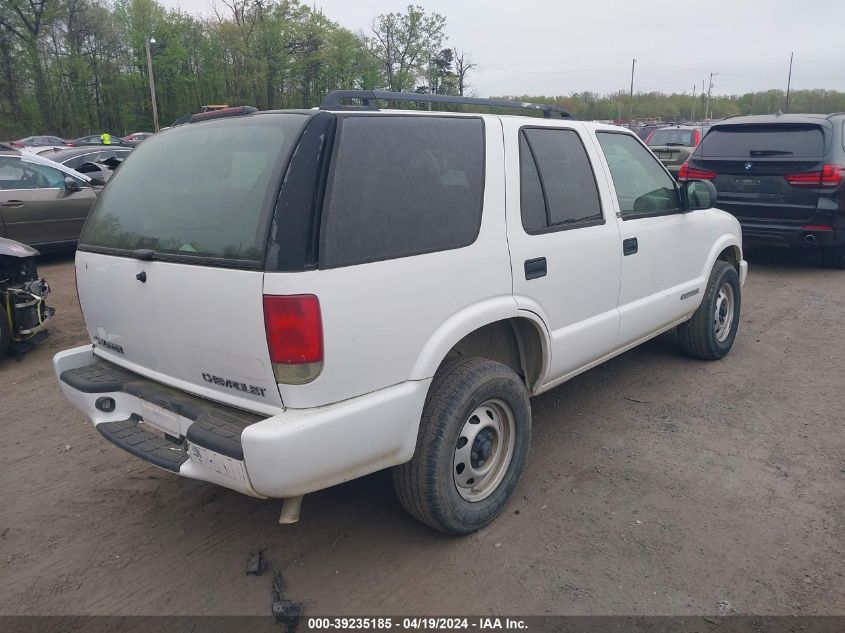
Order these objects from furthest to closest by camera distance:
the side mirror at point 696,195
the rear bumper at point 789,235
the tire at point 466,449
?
1. the rear bumper at point 789,235
2. the side mirror at point 696,195
3. the tire at point 466,449

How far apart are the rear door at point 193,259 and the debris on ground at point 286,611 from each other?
2.69 feet

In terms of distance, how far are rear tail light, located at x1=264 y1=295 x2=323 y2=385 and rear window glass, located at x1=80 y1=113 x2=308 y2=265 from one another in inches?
8.3

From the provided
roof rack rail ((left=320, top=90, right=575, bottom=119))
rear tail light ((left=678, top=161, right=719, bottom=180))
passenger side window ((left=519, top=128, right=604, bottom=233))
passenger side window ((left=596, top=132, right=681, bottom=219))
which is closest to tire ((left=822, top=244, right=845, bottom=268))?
rear tail light ((left=678, top=161, right=719, bottom=180))

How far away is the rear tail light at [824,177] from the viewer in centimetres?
771

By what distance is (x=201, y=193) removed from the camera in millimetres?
2820

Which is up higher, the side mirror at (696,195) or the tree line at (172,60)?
the tree line at (172,60)

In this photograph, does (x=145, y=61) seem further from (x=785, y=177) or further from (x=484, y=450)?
(x=484, y=450)

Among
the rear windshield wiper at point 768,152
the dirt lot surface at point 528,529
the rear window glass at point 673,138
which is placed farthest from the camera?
the rear window glass at point 673,138

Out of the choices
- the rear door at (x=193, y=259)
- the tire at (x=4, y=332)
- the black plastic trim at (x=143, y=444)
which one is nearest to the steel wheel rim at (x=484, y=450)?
the rear door at (x=193, y=259)

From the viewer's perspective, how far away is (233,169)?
2754mm

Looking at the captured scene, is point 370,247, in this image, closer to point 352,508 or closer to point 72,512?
point 352,508

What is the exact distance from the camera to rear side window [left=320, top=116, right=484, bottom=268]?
2.55 m

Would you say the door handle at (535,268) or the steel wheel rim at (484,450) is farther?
the door handle at (535,268)

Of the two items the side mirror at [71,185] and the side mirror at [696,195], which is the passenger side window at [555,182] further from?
the side mirror at [71,185]
